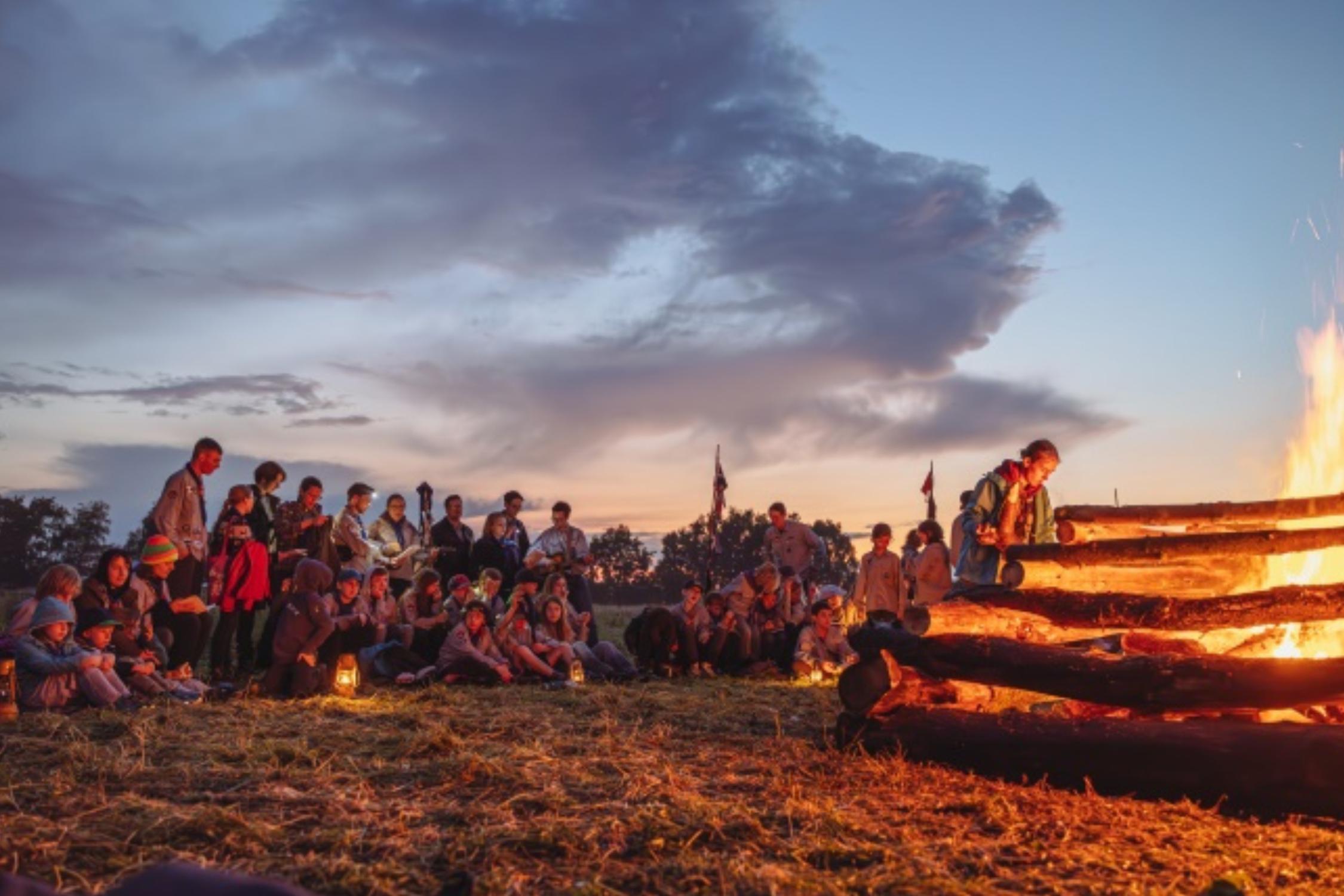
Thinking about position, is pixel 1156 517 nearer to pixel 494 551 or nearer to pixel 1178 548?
pixel 1178 548

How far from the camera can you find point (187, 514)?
35.7ft

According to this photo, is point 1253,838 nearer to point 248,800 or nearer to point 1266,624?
point 1266,624

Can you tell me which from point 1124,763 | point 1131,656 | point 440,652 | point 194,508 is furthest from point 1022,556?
point 194,508

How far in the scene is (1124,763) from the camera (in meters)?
5.88

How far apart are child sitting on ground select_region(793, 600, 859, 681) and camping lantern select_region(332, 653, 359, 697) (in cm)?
551

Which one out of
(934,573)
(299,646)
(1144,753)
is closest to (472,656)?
(299,646)

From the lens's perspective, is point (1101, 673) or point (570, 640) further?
point (570, 640)

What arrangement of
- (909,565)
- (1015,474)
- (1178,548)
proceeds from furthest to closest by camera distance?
(909,565) → (1015,474) → (1178,548)

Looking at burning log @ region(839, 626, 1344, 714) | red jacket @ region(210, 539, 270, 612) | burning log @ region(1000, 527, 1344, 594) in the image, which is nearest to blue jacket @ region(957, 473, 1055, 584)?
burning log @ region(1000, 527, 1344, 594)

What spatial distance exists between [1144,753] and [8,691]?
26.3 feet

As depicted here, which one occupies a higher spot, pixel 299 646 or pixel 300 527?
pixel 300 527

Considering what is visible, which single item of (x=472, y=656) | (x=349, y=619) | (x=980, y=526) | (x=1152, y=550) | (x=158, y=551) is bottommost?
(x=472, y=656)

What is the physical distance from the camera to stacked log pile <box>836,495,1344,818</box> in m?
5.56

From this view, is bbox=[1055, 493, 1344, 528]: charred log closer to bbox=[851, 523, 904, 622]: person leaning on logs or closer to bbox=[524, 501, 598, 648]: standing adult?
bbox=[851, 523, 904, 622]: person leaning on logs
